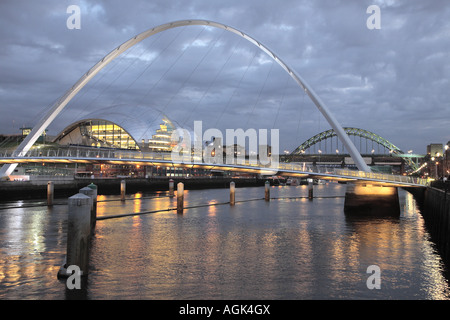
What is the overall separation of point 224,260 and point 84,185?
46830 mm

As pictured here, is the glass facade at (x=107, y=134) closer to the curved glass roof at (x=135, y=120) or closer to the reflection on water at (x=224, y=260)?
the curved glass roof at (x=135, y=120)

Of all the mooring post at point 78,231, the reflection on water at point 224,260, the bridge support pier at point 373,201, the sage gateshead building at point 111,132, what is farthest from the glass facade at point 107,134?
the mooring post at point 78,231

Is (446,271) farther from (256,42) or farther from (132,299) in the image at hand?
(256,42)

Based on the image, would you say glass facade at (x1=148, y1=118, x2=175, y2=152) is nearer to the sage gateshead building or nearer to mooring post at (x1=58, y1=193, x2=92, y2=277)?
the sage gateshead building

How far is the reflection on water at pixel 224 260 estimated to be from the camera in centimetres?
1459

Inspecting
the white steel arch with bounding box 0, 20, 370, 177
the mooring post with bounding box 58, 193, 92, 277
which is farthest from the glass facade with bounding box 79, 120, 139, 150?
the mooring post with bounding box 58, 193, 92, 277

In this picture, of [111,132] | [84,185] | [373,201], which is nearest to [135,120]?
[111,132]

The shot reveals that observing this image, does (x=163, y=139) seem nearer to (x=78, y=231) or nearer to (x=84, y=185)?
(x=84, y=185)

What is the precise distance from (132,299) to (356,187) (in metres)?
32.2

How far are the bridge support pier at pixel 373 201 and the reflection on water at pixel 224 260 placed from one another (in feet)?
19.6

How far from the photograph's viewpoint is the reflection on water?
47.9ft

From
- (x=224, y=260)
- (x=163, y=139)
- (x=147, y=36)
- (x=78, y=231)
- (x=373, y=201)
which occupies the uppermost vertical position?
(x=147, y=36)

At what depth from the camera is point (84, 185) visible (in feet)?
202
